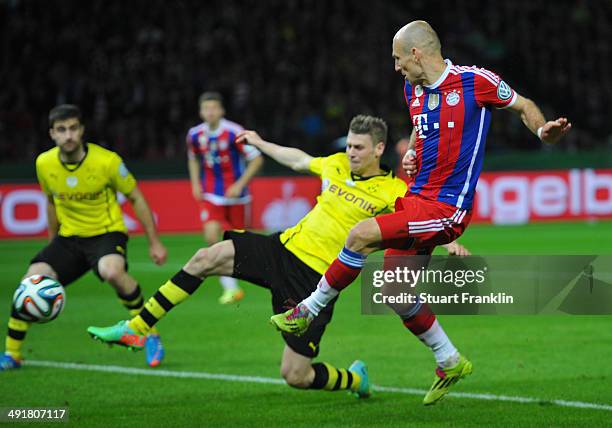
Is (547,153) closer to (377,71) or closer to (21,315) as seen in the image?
(377,71)

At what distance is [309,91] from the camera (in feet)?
74.3

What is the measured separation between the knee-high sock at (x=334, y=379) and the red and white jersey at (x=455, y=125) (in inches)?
57.5

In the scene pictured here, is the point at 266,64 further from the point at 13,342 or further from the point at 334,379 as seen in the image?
the point at 334,379

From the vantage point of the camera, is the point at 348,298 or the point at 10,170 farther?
the point at 10,170

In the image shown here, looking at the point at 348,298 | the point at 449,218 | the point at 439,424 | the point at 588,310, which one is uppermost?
the point at 449,218

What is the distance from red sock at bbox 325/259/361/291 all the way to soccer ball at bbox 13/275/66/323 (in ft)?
6.87

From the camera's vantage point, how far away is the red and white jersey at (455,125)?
602 centimetres

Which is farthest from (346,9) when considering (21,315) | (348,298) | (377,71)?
(21,315)

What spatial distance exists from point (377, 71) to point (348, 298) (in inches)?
485

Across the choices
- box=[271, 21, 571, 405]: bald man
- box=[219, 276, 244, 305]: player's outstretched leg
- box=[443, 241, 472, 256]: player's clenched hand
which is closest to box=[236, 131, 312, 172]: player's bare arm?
box=[271, 21, 571, 405]: bald man

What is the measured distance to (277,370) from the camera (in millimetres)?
8047

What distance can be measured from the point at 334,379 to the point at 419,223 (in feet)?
4.89

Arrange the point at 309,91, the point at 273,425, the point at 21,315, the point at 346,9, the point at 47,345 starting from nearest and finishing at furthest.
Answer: the point at 273,425
the point at 21,315
the point at 47,345
the point at 309,91
the point at 346,9

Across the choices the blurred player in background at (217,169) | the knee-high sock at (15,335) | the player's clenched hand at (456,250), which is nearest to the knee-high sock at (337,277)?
the player's clenched hand at (456,250)
